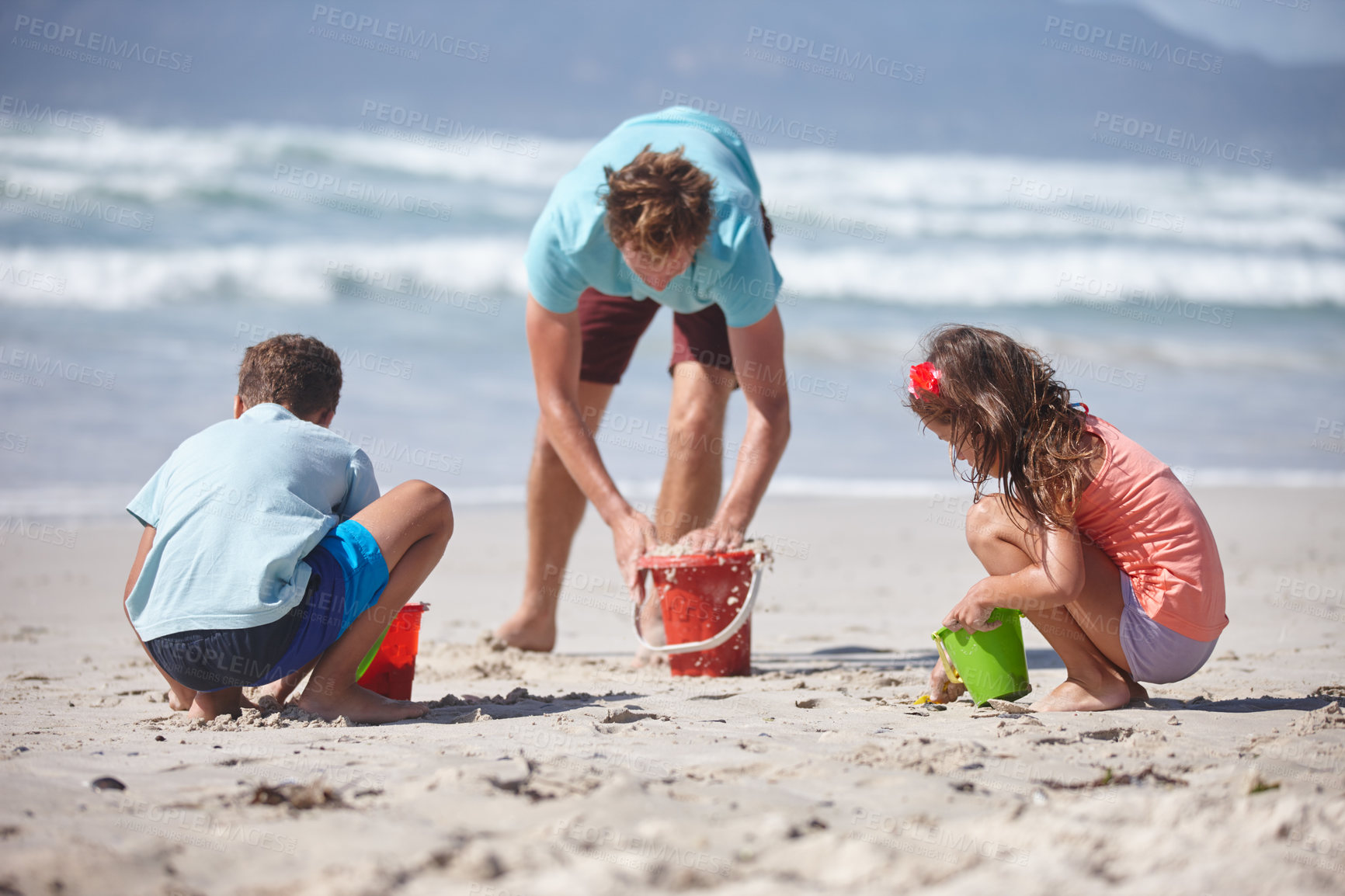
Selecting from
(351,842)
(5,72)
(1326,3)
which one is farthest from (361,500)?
(5,72)

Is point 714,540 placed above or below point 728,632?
above

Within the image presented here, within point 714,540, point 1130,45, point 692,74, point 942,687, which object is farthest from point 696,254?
point 1130,45

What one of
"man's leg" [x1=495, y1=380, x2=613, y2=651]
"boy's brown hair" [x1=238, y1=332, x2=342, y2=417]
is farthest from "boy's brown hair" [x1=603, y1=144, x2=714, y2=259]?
"man's leg" [x1=495, y1=380, x2=613, y2=651]

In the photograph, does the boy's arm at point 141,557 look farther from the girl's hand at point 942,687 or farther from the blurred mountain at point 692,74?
the blurred mountain at point 692,74

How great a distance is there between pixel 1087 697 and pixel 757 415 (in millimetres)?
1242

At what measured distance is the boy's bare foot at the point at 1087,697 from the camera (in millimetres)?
2492

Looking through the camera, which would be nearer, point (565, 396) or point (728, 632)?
point (728, 632)

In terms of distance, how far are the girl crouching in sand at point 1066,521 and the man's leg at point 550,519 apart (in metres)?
1.69

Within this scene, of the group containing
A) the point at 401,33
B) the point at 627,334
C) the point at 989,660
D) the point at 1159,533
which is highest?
the point at 401,33

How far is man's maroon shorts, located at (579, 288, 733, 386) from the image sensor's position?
3449mm

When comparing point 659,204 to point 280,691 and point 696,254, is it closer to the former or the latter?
→ point 696,254

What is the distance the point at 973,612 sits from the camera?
7.92 feet

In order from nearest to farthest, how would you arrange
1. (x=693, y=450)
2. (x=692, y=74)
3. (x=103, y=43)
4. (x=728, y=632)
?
(x=728, y=632)
(x=693, y=450)
(x=103, y=43)
(x=692, y=74)

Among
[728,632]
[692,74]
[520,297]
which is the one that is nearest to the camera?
[728,632]
